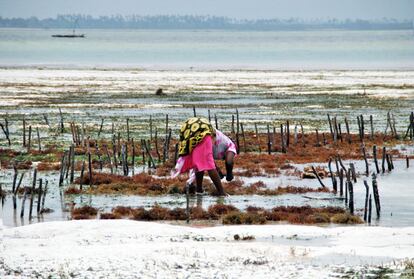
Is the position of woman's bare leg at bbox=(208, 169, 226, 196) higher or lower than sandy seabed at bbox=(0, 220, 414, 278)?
lower

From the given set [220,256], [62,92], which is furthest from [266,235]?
[62,92]

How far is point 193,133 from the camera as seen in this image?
20.6 metres

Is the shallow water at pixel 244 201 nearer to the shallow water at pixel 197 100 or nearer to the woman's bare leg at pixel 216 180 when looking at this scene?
the woman's bare leg at pixel 216 180

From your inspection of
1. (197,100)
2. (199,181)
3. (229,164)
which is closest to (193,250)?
(199,181)

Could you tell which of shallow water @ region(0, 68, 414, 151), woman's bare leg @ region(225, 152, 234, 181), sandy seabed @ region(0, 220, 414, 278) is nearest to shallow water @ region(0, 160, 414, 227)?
woman's bare leg @ region(225, 152, 234, 181)

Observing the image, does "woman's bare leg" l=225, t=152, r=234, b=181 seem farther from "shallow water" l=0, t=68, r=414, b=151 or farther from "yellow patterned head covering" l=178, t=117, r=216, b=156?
"shallow water" l=0, t=68, r=414, b=151

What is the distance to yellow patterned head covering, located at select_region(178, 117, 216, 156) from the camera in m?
20.6

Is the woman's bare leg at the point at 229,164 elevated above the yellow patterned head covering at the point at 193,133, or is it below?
below

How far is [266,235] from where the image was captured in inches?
657

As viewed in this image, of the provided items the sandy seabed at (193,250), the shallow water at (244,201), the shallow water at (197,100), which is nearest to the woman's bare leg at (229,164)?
the shallow water at (244,201)

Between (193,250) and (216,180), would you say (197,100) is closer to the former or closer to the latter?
(216,180)

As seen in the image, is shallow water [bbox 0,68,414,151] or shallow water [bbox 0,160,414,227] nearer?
shallow water [bbox 0,160,414,227]

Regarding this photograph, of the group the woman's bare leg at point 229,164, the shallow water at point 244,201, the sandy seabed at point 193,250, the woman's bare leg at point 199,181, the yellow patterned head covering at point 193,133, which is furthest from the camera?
the woman's bare leg at point 229,164

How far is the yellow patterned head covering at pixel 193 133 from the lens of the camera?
67.7 ft
